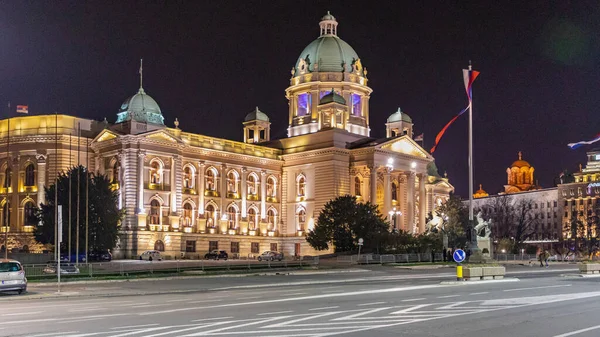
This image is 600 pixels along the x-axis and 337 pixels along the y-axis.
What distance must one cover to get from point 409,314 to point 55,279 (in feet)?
100

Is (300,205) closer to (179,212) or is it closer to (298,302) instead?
(179,212)

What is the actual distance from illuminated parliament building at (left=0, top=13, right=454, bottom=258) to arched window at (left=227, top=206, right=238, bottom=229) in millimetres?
148

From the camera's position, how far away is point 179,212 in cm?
9531

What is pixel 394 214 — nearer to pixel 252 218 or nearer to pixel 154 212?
pixel 252 218

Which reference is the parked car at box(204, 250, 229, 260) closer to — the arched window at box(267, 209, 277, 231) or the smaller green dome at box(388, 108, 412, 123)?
the arched window at box(267, 209, 277, 231)

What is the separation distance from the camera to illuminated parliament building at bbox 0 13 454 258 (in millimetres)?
92312

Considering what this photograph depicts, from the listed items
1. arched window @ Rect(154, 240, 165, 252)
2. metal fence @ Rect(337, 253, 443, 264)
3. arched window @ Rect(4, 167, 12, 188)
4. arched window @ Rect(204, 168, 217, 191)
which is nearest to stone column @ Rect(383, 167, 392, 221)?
arched window @ Rect(204, 168, 217, 191)

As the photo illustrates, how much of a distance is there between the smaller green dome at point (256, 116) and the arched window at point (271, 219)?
18.7m

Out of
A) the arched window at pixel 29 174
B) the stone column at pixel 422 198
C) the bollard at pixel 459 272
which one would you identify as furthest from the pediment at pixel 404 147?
the bollard at pixel 459 272

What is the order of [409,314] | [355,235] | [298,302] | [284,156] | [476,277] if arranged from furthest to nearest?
[284,156] → [355,235] → [476,277] → [298,302] → [409,314]

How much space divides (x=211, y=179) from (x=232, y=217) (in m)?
6.23

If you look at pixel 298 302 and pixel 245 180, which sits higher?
pixel 245 180

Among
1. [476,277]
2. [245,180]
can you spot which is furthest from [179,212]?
[476,277]

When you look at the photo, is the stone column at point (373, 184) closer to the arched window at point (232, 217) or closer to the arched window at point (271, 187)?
the arched window at point (271, 187)
